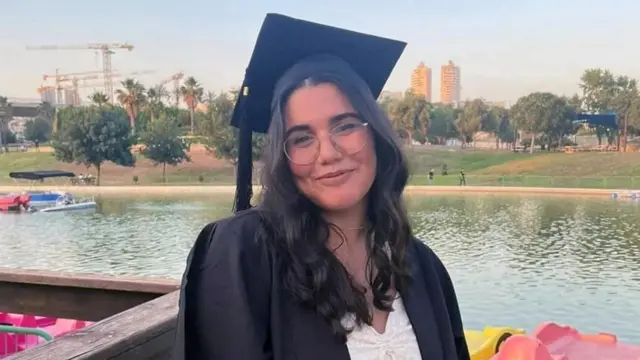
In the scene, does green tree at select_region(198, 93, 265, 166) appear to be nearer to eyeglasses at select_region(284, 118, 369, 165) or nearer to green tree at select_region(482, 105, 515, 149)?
green tree at select_region(482, 105, 515, 149)

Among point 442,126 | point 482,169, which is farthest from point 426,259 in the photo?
point 442,126

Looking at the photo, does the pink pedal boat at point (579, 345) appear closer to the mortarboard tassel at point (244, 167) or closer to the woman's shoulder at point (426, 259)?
the woman's shoulder at point (426, 259)

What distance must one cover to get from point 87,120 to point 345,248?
48023 mm

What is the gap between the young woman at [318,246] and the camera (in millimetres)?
1231

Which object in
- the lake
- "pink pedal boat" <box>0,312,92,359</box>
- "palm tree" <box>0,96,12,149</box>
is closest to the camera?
"pink pedal boat" <box>0,312,92,359</box>

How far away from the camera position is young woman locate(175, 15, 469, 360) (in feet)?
4.04

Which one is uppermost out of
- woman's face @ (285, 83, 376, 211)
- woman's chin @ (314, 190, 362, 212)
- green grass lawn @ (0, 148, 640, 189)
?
woman's face @ (285, 83, 376, 211)

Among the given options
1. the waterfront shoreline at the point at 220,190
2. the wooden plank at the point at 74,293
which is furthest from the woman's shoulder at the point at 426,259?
the waterfront shoreline at the point at 220,190

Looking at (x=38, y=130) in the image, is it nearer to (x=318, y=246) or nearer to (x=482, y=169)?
(x=482, y=169)

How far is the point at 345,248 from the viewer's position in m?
1.41

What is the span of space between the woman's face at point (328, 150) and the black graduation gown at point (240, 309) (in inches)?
5.2

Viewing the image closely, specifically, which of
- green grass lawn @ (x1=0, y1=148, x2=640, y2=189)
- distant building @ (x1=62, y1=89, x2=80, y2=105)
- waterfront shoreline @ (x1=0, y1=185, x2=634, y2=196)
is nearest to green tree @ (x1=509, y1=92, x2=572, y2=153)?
green grass lawn @ (x1=0, y1=148, x2=640, y2=189)

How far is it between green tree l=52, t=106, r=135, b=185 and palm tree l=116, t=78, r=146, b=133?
707cm

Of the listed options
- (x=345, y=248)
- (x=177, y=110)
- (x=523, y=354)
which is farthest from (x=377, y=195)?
(x=177, y=110)
